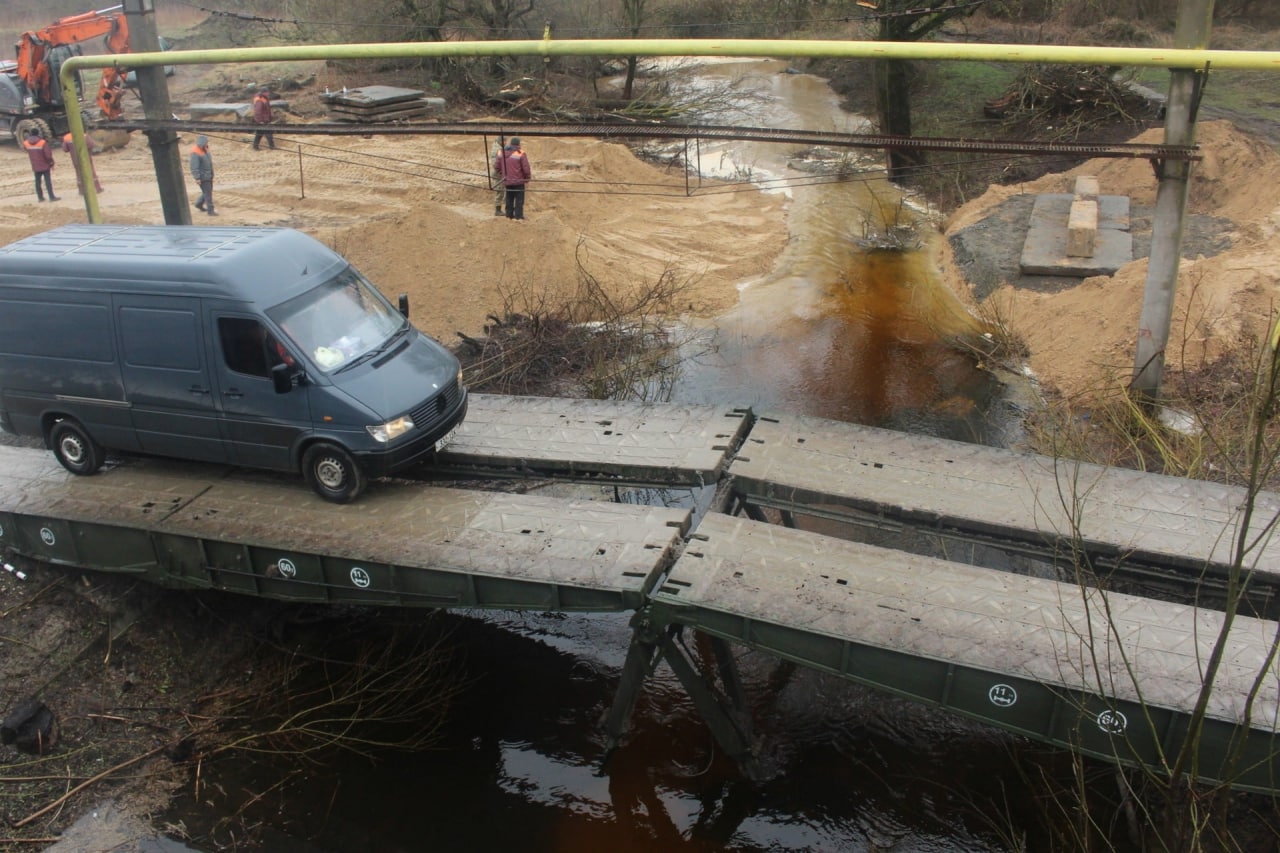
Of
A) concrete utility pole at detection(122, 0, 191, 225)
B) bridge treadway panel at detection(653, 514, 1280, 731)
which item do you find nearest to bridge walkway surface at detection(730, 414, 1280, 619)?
bridge treadway panel at detection(653, 514, 1280, 731)

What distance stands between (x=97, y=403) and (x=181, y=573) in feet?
5.83

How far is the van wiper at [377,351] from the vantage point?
8391 mm

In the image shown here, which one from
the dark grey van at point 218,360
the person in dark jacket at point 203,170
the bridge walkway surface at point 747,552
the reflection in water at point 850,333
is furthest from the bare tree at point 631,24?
the dark grey van at point 218,360

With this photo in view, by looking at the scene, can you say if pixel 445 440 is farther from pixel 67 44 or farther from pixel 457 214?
pixel 67 44

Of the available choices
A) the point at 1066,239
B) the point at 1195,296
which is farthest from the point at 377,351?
the point at 1066,239

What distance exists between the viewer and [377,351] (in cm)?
870

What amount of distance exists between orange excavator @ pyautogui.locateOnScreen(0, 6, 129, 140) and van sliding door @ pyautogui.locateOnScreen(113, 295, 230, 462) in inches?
783

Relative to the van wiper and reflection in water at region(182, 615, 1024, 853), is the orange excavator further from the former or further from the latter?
reflection in water at region(182, 615, 1024, 853)

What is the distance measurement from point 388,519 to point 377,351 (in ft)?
5.00

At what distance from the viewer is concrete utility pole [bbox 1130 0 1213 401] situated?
1061 cm

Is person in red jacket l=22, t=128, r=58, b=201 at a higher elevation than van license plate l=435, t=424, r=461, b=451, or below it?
higher

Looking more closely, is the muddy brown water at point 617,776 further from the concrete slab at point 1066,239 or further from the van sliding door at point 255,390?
the concrete slab at point 1066,239

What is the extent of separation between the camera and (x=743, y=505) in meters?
8.80

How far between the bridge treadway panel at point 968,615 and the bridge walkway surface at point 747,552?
0.06 ft
